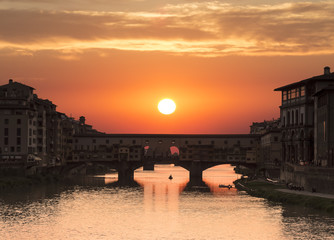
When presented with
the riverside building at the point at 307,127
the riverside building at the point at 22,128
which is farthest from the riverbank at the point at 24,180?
the riverside building at the point at 307,127

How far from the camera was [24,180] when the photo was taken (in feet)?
398

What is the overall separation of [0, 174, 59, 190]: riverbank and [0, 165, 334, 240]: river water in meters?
5.28

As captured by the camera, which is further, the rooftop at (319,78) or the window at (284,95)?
the window at (284,95)

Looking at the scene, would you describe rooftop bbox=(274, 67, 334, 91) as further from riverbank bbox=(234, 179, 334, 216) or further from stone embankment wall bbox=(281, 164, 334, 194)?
riverbank bbox=(234, 179, 334, 216)

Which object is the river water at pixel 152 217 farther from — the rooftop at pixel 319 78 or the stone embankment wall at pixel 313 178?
the rooftop at pixel 319 78

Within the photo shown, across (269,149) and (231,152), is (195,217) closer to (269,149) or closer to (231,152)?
(269,149)

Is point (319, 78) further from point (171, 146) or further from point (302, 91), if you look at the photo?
point (171, 146)

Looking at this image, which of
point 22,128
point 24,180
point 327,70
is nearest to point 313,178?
point 327,70

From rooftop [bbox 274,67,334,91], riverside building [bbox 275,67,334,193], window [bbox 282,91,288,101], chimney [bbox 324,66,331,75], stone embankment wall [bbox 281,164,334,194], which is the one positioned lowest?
stone embankment wall [bbox 281,164,334,194]

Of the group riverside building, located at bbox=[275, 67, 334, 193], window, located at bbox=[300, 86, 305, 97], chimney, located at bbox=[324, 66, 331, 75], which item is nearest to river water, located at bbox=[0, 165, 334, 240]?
riverside building, located at bbox=[275, 67, 334, 193]

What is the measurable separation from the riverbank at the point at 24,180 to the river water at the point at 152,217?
5.28 metres

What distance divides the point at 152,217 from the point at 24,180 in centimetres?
5068

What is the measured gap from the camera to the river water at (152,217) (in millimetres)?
63625

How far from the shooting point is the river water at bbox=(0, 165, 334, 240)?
63.6 meters
